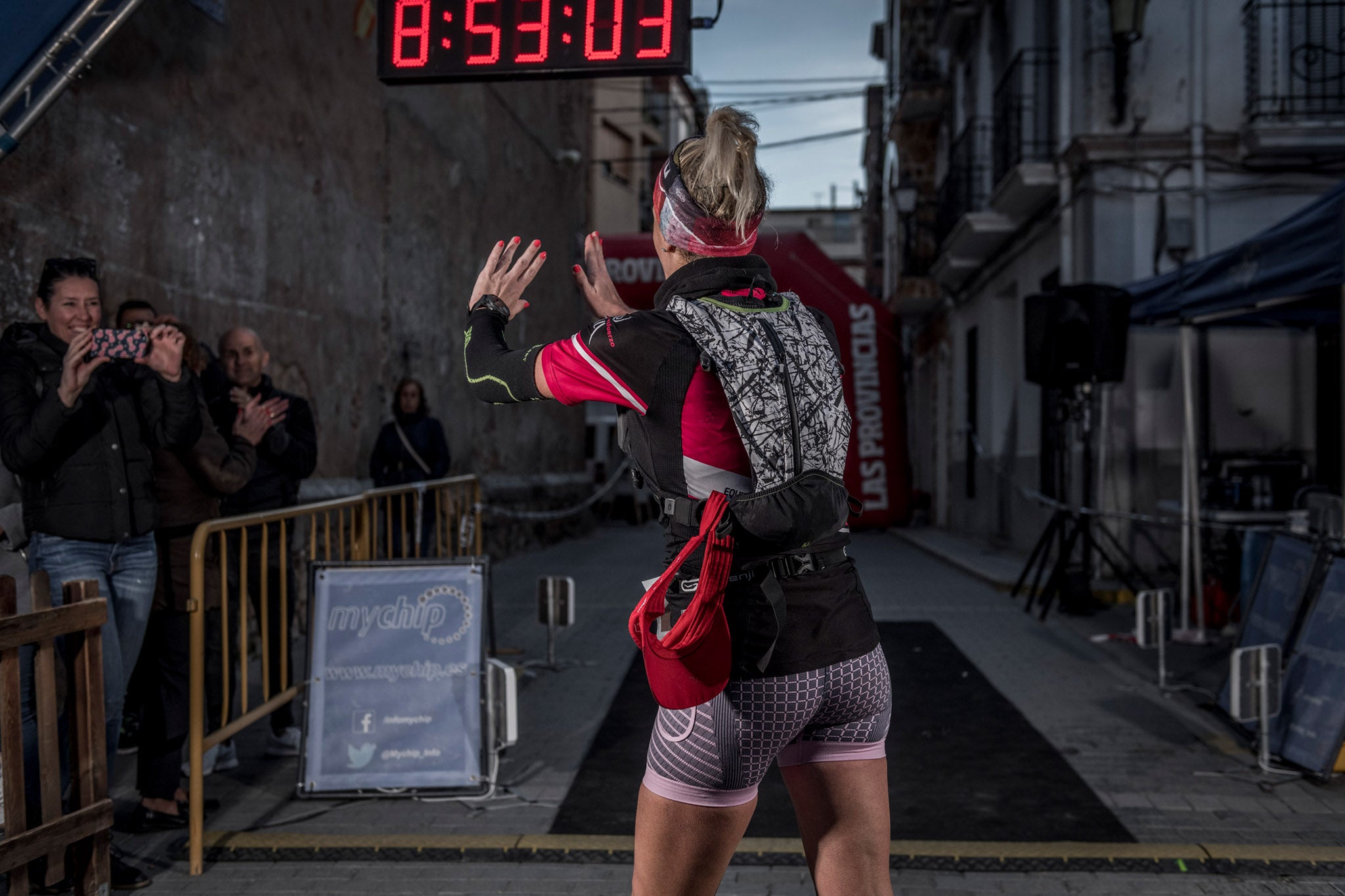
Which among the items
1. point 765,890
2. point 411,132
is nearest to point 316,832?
point 765,890

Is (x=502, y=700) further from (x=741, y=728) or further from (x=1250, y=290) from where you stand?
(x=1250, y=290)

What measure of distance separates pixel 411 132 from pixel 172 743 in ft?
29.6

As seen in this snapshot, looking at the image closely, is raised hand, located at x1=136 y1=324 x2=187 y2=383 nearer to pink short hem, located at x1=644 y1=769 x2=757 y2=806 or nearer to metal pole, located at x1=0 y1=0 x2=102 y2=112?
metal pole, located at x1=0 y1=0 x2=102 y2=112

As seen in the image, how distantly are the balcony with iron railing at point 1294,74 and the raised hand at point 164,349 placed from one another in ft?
35.8

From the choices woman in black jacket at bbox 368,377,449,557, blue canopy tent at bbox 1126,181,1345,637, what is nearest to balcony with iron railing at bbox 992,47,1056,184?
blue canopy tent at bbox 1126,181,1345,637

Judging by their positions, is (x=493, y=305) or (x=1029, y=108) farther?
(x=1029, y=108)

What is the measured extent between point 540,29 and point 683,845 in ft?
16.5

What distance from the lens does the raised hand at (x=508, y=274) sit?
2.45 meters

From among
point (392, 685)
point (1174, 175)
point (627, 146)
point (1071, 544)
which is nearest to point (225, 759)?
point (392, 685)

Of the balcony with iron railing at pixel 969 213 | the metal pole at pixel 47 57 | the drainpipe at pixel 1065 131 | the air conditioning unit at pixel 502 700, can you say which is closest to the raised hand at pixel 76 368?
the metal pole at pixel 47 57

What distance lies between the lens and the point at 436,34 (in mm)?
6383

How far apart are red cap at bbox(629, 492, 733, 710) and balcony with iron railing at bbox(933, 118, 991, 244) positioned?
16476mm

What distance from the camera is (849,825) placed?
2.29 meters

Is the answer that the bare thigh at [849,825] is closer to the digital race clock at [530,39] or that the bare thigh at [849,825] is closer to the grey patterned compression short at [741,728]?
the grey patterned compression short at [741,728]
